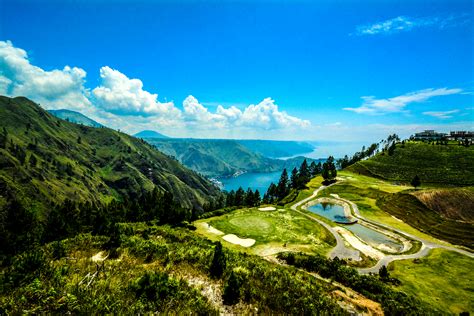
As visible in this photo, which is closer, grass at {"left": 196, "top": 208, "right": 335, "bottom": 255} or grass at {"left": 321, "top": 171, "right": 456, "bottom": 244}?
grass at {"left": 196, "top": 208, "right": 335, "bottom": 255}

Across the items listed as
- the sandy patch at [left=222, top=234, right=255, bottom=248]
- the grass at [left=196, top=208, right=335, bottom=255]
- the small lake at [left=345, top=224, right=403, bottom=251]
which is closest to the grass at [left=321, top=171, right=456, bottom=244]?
the small lake at [left=345, top=224, right=403, bottom=251]

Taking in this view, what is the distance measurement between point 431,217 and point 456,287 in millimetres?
36467

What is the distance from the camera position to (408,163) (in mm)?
139500

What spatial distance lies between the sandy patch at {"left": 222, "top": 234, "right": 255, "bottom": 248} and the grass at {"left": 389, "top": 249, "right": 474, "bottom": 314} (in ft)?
82.6

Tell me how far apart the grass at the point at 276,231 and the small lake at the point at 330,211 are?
1392 centimetres

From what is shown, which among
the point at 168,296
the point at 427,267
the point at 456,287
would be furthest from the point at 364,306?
the point at 427,267

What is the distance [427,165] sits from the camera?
132m

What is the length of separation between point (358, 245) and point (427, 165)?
385 feet

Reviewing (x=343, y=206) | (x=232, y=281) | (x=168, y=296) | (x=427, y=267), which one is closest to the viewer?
(x=168, y=296)

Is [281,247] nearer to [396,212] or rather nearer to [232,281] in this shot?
[232,281]

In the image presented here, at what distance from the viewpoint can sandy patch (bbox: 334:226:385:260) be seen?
1847 inches

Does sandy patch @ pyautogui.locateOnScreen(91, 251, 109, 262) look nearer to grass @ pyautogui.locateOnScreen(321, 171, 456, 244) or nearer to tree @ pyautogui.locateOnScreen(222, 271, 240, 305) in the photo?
tree @ pyautogui.locateOnScreen(222, 271, 240, 305)

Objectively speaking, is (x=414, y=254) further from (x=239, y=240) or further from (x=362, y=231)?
(x=239, y=240)

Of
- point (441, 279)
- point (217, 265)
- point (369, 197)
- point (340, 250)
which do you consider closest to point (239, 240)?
point (340, 250)
